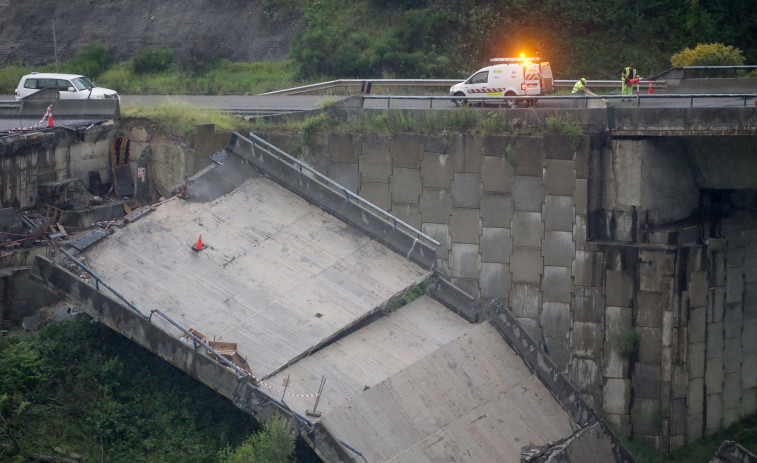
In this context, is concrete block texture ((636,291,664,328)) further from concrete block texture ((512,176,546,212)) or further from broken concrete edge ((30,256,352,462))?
Answer: broken concrete edge ((30,256,352,462))

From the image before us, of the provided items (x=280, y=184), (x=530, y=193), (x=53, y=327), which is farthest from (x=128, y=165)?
(x=530, y=193)

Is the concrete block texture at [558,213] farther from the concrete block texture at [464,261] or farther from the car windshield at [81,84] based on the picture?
the car windshield at [81,84]

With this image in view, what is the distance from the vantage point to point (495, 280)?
2014cm

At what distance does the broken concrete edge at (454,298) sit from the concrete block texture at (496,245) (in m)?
0.96

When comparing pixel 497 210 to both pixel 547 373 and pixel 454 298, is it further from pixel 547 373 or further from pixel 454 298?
pixel 547 373

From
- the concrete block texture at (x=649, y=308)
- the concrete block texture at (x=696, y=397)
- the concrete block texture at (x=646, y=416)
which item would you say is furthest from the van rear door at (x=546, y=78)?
the concrete block texture at (x=646, y=416)

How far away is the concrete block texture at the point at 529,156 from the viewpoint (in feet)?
65.0

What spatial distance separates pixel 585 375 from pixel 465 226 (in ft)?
13.3

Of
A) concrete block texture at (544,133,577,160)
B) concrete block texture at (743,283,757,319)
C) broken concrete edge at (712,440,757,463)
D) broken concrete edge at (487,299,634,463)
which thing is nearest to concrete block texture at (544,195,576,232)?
concrete block texture at (544,133,577,160)

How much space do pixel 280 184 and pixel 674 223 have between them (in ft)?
28.6

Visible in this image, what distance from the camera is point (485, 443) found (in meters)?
17.1

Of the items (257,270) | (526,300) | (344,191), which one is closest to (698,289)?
(526,300)

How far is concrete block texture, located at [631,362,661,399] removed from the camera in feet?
64.8

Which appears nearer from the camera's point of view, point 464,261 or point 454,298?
point 454,298
